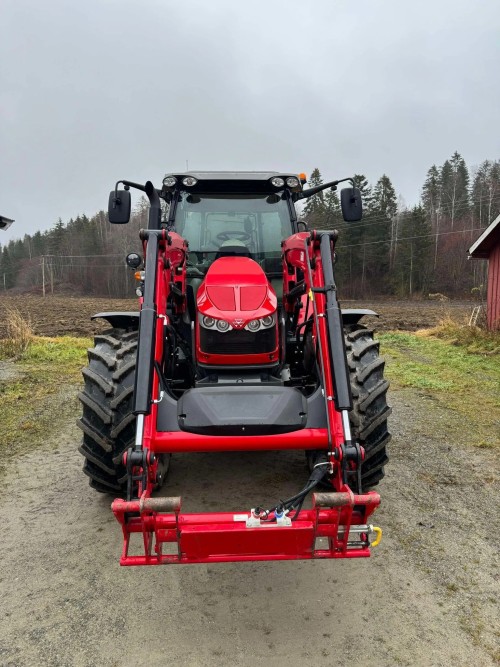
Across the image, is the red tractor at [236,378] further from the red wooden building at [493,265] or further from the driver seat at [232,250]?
the red wooden building at [493,265]

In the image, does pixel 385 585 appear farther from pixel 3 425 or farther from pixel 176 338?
pixel 3 425

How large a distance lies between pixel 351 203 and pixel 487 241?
12.8m

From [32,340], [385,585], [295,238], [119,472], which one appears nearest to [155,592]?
[119,472]

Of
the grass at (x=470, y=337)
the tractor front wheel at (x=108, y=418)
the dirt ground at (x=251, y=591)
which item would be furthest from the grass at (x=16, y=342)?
the grass at (x=470, y=337)

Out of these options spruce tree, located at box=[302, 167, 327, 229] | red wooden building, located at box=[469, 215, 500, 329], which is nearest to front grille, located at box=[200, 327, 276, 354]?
red wooden building, located at box=[469, 215, 500, 329]

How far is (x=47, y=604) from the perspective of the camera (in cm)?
267

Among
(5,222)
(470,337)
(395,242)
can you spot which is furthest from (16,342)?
(395,242)

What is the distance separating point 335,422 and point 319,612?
0.97m

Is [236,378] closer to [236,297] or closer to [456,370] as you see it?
[236,297]

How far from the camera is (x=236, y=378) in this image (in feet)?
11.2

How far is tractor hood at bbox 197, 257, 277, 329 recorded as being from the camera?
329 cm

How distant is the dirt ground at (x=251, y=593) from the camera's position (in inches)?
92.3

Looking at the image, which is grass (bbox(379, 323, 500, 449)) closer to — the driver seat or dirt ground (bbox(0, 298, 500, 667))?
dirt ground (bbox(0, 298, 500, 667))

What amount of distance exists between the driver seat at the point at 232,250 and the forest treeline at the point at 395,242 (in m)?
25.5
